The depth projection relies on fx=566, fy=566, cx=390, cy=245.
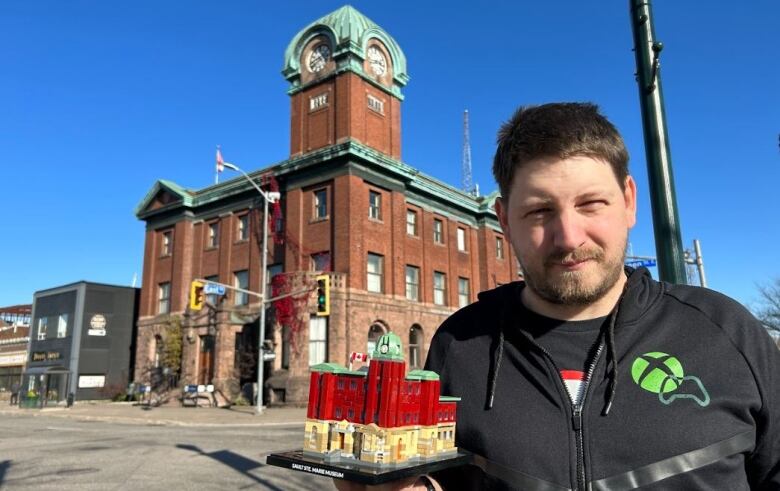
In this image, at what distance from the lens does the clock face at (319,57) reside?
32219mm

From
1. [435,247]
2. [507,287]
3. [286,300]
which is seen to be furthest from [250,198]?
[507,287]

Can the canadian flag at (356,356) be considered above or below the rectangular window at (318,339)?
below

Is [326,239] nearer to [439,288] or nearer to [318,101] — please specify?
[318,101]

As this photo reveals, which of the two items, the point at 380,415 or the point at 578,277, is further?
the point at 578,277

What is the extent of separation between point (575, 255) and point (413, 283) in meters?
31.1

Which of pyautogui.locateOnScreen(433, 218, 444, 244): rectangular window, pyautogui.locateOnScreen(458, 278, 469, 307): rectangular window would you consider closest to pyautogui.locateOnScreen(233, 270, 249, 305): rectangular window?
pyautogui.locateOnScreen(433, 218, 444, 244): rectangular window

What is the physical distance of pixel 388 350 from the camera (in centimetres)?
189

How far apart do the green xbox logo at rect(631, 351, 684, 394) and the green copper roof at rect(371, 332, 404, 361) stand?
33.6 inches

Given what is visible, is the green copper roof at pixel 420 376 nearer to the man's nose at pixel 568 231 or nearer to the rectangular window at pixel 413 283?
the man's nose at pixel 568 231

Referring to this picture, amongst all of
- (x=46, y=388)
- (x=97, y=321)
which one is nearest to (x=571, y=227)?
(x=46, y=388)

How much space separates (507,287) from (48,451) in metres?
14.7

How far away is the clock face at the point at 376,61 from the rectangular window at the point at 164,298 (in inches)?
766

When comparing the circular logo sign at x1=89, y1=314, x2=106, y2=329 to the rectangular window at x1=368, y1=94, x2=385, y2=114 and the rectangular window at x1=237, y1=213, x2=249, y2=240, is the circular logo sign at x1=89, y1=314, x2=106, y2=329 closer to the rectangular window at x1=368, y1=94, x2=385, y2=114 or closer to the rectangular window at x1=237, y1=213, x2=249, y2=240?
the rectangular window at x1=237, y1=213, x2=249, y2=240

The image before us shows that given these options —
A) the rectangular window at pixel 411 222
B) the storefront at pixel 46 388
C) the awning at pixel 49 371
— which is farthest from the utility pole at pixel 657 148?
the awning at pixel 49 371
